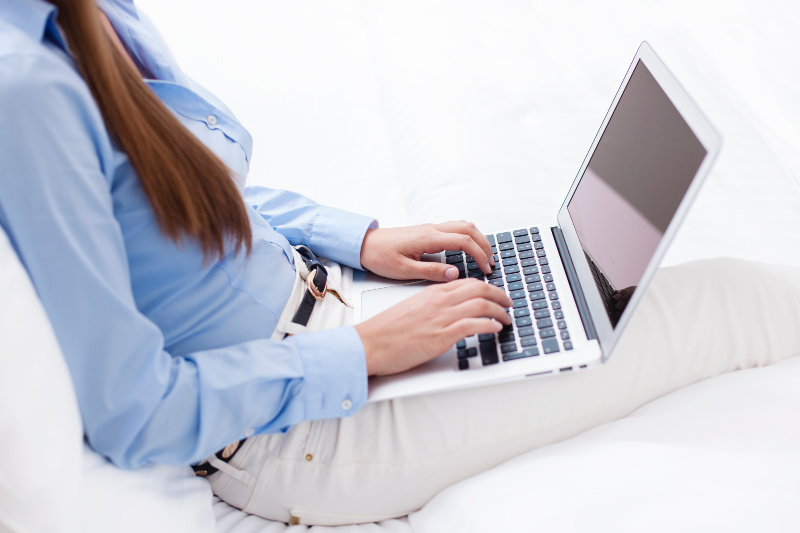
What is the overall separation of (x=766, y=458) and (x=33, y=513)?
2.38ft

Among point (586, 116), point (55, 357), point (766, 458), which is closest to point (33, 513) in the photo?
point (55, 357)

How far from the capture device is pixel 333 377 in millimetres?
656

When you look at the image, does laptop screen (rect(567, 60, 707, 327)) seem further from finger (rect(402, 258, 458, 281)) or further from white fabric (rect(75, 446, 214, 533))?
white fabric (rect(75, 446, 214, 533))

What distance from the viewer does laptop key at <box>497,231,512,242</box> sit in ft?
2.92

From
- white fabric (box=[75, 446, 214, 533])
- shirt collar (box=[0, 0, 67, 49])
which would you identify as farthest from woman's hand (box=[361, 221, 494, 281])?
shirt collar (box=[0, 0, 67, 49])

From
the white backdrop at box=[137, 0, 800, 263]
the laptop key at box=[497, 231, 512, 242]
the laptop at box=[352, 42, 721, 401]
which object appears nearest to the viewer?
the laptop at box=[352, 42, 721, 401]

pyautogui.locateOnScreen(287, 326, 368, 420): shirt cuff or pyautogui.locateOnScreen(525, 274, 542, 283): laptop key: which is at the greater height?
pyautogui.locateOnScreen(525, 274, 542, 283): laptop key

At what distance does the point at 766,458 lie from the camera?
25.6 inches

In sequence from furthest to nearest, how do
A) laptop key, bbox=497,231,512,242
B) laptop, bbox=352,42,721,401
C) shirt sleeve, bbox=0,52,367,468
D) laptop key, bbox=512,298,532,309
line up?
laptop key, bbox=497,231,512,242 < laptop key, bbox=512,298,532,309 < laptop, bbox=352,42,721,401 < shirt sleeve, bbox=0,52,367,468

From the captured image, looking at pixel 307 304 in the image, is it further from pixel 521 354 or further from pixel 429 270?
pixel 521 354

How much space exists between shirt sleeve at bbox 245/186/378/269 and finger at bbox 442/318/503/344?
27 centimetres

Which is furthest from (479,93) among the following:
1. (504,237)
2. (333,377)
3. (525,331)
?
(333,377)

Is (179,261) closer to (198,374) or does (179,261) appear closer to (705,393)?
(198,374)

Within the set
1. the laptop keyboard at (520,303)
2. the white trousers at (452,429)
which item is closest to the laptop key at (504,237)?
the laptop keyboard at (520,303)
